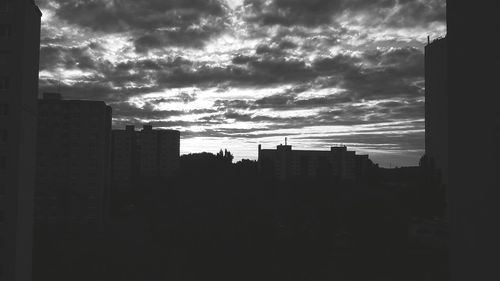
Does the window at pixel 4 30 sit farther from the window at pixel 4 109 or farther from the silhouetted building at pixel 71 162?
the silhouetted building at pixel 71 162

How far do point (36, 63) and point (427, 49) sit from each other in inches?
2576

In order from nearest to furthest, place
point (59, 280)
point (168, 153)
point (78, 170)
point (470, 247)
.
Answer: point (470, 247) < point (59, 280) < point (78, 170) < point (168, 153)

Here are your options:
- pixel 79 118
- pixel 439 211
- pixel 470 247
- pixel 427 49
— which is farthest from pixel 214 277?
pixel 427 49

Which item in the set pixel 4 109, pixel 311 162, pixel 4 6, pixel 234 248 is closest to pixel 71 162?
pixel 234 248

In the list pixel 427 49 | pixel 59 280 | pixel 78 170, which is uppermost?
pixel 427 49

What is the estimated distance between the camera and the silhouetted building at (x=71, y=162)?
49344mm

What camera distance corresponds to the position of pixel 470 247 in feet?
26.9

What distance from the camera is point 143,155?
88.8m

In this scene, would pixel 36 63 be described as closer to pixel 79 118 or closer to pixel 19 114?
pixel 19 114

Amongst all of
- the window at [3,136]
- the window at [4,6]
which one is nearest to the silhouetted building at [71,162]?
the window at [3,136]

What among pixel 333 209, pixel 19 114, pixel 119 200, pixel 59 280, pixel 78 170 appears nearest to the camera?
pixel 19 114

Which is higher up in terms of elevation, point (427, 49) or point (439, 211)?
point (427, 49)

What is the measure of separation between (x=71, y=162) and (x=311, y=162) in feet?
230

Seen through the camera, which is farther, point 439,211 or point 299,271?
point 439,211
